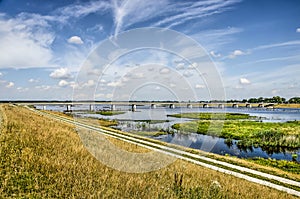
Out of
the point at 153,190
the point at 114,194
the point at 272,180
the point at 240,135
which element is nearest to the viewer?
the point at 114,194

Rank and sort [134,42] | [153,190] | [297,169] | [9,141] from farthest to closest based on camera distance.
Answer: [297,169] → [134,42] → [9,141] → [153,190]

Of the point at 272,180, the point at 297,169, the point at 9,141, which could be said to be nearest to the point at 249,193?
the point at 272,180

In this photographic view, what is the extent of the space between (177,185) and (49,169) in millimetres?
4176

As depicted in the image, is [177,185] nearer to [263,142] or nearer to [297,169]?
[297,169]

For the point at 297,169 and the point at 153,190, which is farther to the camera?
the point at 297,169

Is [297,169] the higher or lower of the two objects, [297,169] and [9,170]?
the lower

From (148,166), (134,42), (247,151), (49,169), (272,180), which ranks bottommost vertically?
(247,151)

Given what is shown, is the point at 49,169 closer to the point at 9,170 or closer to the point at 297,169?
the point at 9,170

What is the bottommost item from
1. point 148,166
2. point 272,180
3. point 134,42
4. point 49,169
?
point 272,180

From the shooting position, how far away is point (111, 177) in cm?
831

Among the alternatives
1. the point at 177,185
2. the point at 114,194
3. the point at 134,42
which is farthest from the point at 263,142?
the point at 114,194

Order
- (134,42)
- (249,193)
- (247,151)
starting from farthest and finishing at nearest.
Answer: (247,151) < (134,42) < (249,193)

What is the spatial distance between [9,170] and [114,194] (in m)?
3.42

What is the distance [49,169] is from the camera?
8078 millimetres
